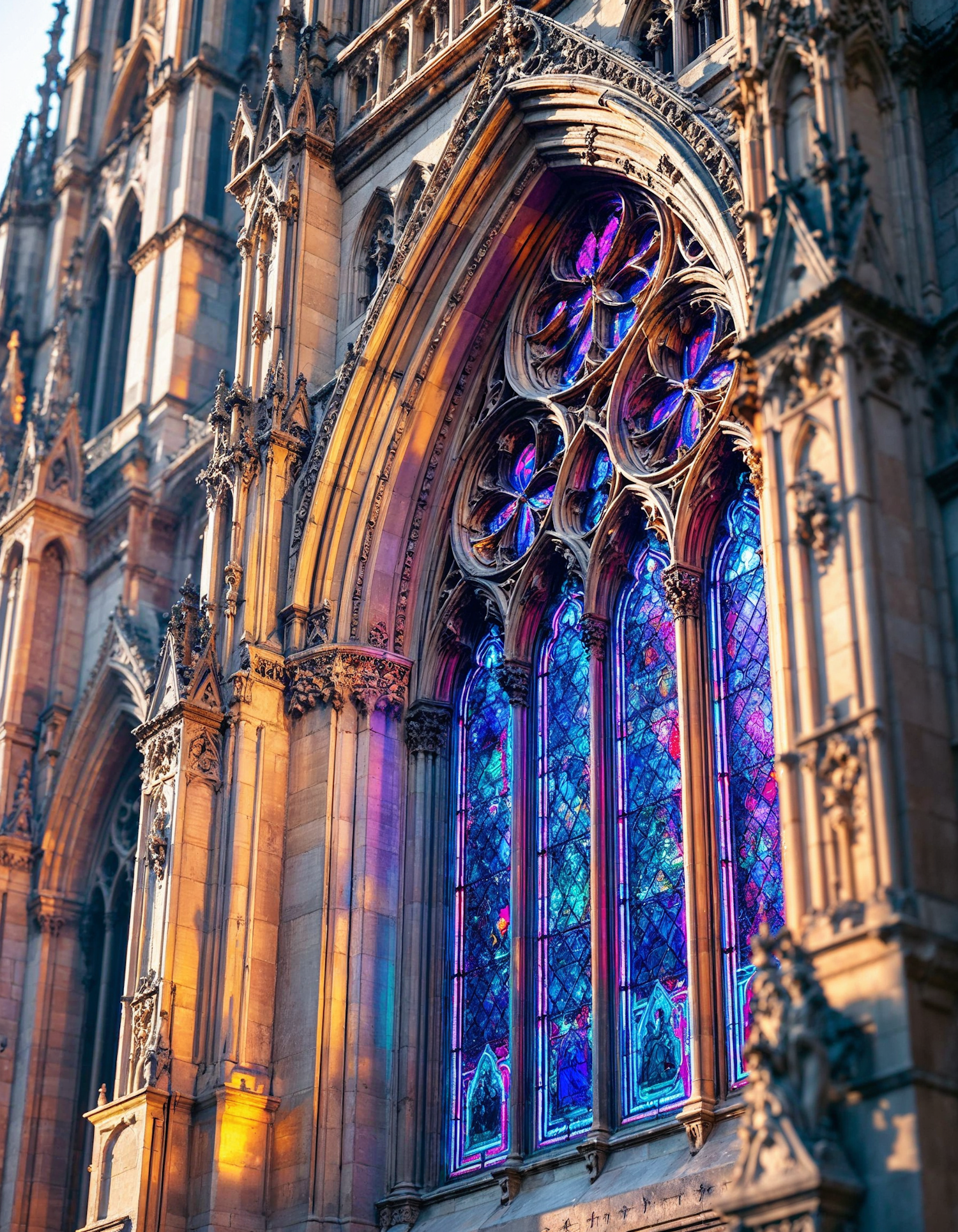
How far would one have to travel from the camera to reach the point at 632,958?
19.3m

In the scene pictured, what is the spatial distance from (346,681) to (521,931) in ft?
12.5

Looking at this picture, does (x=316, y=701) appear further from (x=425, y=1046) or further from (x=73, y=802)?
A: (x=73, y=802)

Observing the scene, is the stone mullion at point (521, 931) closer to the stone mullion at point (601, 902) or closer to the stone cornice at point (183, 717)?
the stone mullion at point (601, 902)

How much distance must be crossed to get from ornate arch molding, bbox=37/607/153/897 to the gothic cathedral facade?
0.07m

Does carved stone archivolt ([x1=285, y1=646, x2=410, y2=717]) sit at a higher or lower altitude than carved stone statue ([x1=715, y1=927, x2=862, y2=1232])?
higher

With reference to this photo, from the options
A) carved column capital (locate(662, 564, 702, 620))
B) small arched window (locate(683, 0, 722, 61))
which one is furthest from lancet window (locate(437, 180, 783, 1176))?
small arched window (locate(683, 0, 722, 61))

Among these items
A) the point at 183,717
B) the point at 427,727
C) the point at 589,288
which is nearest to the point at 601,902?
the point at 427,727

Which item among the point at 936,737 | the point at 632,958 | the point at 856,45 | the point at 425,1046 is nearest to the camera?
the point at 936,737

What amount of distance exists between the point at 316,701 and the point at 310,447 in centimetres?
333

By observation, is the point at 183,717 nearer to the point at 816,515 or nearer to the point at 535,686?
the point at 535,686

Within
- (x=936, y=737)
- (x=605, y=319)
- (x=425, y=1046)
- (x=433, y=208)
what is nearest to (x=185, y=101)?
(x=433, y=208)

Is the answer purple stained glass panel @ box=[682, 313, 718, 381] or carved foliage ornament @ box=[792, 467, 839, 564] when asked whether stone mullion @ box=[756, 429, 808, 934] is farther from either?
purple stained glass panel @ box=[682, 313, 718, 381]

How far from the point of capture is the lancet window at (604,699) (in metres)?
18.8

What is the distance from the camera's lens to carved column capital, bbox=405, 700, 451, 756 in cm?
2289
